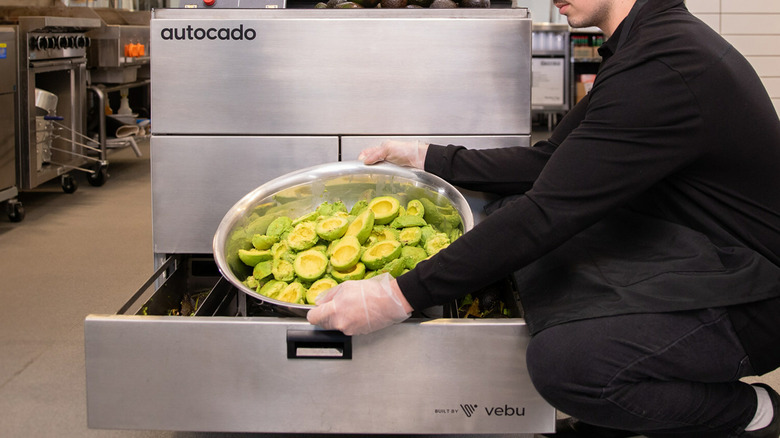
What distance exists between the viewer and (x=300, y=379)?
144 cm

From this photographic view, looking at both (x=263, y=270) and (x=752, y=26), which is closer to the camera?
(x=263, y=270)

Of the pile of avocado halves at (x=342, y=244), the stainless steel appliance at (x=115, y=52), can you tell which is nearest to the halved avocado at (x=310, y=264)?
the pile of avocado halves at (x=342, y=244)

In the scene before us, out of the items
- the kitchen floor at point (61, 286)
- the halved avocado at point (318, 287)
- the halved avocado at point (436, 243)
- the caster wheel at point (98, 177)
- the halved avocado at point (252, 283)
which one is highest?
the halved avocado at point (436, 243)

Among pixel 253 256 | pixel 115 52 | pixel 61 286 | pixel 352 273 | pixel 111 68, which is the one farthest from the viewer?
pixel 111 68

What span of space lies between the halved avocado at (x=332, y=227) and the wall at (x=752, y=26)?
155 inches

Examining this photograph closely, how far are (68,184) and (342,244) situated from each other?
3.57 metres

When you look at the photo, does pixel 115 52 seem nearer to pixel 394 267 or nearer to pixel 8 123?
pixel 8 123

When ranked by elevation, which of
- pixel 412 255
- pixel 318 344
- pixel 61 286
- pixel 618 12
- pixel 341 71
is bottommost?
pixel 61 286

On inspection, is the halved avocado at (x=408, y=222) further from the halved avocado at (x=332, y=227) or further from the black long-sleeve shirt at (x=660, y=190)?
the black long-sleeve shirt at (x=660, y=190)

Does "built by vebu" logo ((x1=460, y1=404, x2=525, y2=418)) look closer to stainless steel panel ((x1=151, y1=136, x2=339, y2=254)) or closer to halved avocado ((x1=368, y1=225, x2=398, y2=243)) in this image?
halved avocado ((x1=368, y1=225, x2=398, y2=243))

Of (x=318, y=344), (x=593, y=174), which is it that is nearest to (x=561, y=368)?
(x=593, y=174)

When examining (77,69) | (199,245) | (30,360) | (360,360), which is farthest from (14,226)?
(360,360)

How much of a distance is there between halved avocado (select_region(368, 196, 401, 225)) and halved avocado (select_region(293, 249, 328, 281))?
0.17m

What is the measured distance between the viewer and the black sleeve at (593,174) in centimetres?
124
